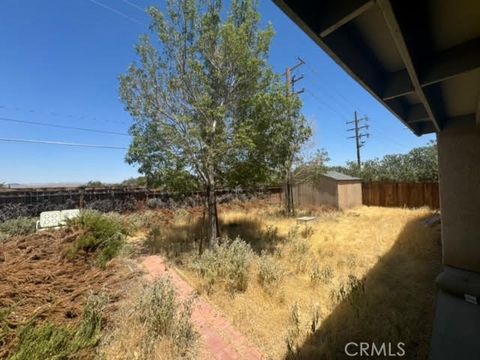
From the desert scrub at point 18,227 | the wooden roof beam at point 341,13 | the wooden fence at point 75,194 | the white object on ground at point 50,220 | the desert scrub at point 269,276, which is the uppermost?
the wooden roof beam at point 341,13

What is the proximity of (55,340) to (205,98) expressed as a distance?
5158mm

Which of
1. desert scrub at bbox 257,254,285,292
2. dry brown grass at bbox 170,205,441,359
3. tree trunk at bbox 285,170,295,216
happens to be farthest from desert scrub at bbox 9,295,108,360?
tree trunk at bbox 285,170,295,216

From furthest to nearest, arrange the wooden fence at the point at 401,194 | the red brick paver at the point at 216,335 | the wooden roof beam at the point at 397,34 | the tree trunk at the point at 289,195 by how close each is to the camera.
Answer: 1. the wooden fence at the point at 401,194
2. the tree trunk at the point at 289,195
3. the red brick paver at the point at 216,335
4. the wooden roof beam at the point at 397,34

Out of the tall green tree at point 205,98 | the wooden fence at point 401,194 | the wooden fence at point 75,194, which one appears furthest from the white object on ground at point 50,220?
the wooden fence at point 401,194

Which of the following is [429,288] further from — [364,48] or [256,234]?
[256,234]

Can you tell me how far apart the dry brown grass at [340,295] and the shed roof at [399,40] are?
9.64 ft

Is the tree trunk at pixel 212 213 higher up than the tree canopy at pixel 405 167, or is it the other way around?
the tree canopy at pixel 405 167

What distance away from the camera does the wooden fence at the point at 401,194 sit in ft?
42.9

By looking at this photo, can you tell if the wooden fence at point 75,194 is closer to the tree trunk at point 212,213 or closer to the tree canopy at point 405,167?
the tree trunk at point 212,213

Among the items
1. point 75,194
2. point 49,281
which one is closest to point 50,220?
point 75,194

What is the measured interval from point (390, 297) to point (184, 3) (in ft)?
26.2

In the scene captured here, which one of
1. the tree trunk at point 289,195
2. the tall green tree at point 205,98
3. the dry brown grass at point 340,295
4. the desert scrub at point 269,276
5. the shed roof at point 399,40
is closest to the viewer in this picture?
the shed roof at point 399,40

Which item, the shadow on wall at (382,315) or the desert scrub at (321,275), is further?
the desert scrub at (321,275)

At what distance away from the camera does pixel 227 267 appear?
15.4ft
